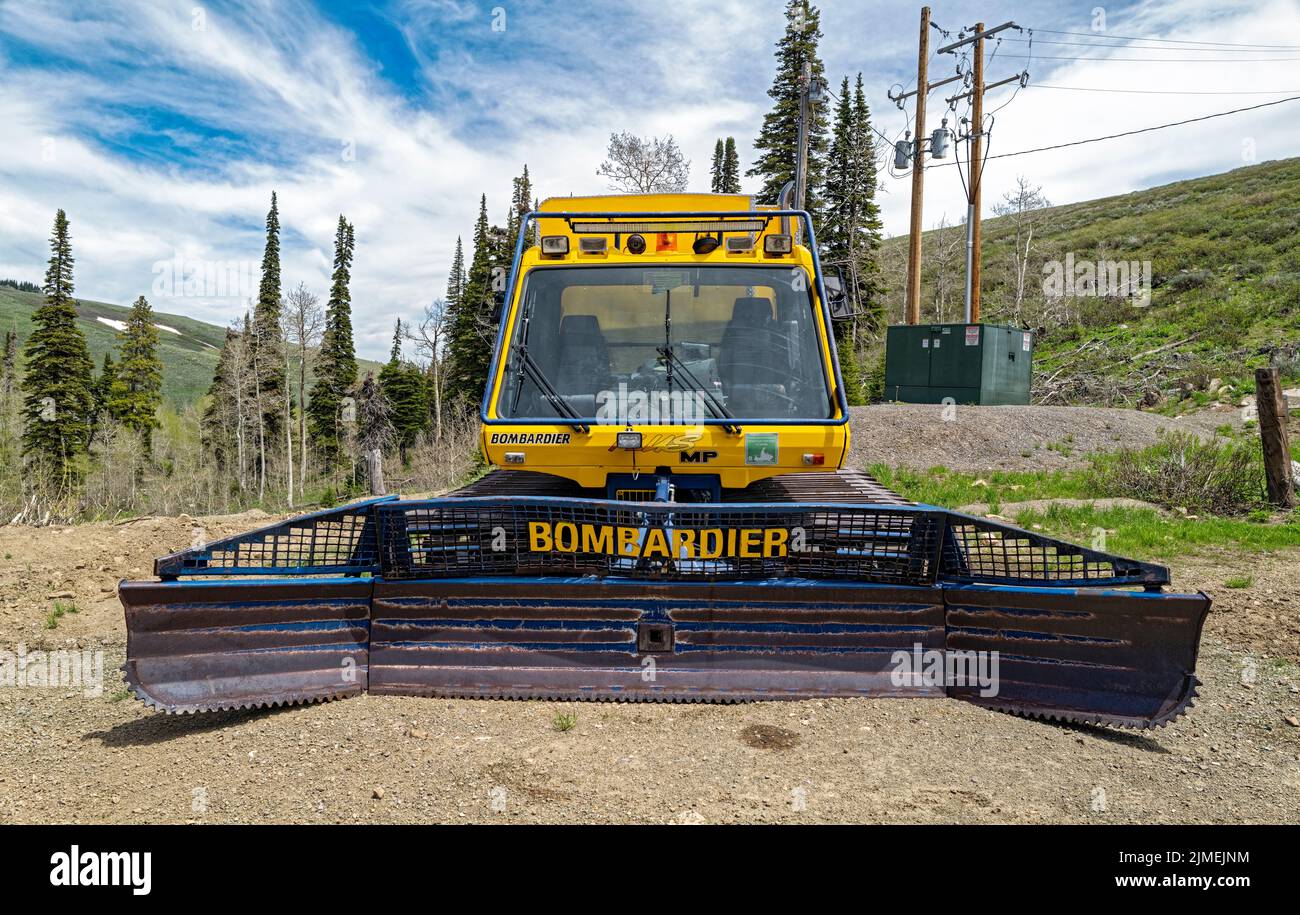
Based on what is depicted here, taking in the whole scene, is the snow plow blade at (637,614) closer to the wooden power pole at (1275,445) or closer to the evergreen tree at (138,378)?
the wooden power pole at (1275,445)

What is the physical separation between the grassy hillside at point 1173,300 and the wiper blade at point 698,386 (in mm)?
22204

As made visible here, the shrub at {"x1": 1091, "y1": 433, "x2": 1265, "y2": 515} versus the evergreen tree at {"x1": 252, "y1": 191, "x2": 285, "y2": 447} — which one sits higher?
the evergreen tree at {"x1": 252, "y1": 191, "x2": 285, "y2": 447}

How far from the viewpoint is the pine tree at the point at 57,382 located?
48125mm

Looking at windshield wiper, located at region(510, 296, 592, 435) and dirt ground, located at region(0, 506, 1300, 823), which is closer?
dirt ground, located at region(0, 506, 1300, 823)

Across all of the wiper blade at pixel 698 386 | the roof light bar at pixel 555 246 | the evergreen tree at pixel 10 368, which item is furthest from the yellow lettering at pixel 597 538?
the evergreen tree at pixel 10 368

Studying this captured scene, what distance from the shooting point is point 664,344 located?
554 cm

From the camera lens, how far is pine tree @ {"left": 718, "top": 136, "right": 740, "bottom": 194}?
58219mm

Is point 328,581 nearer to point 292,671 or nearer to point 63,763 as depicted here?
point 292,671

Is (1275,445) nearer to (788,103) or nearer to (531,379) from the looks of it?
Answer: (531,379)

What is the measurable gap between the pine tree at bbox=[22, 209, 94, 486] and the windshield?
52133 millimetres

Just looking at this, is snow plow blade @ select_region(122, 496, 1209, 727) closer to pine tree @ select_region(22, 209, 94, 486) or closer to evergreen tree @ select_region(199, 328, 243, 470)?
pine tree @ select_region(22, 209, 94, 486)

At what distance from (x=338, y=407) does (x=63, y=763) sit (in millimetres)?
59080

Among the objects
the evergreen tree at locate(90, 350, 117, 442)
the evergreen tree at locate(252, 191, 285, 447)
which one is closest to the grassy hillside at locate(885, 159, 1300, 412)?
the evergreen tree at locate(252, 191, 285, 447)

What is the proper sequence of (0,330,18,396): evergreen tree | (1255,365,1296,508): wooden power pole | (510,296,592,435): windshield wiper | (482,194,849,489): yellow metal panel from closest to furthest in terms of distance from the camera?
(482,194,849,489): yellow metal panel → (510,296,592,435): windshield wiper → (1255,365,1296,508): wooden power pole → (0,330,18,396): evergreen tree
